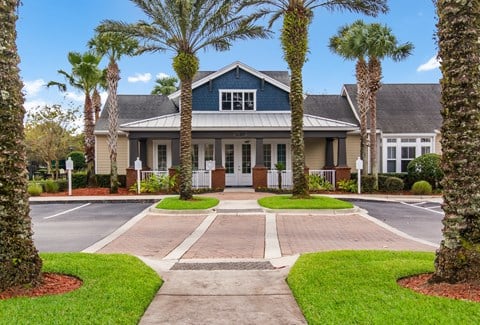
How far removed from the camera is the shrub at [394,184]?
22688mm

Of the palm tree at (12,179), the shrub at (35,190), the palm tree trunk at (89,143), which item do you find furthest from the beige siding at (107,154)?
the palm tree at (12,179)

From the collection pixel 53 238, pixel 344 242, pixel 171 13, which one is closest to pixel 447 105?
pixel 344 242

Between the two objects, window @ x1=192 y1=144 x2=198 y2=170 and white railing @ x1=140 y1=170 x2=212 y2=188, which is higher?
window @ x1=192 y1=144 x2=198 y2=170

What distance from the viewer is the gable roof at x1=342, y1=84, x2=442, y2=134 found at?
2645 centimetres

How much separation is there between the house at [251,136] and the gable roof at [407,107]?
0.06 metres

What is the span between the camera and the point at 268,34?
1966 centimetres

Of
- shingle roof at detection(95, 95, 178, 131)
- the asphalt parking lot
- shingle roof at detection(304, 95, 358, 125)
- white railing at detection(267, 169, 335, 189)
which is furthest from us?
shingle roof at detection(304, 95, 358, 125)

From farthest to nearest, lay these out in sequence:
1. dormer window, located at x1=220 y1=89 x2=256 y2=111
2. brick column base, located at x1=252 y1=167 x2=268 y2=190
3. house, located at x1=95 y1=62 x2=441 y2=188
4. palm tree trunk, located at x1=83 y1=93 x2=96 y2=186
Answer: dormer window, located at x1=220 y1=89 x2=256 y2=111 → palm tree trunk, located at x1=83 y1=93 x2=96 y2=186 → house, located at x1=95 y1=62 x2=441 y2=188 → brick column base, located at x1=252 y1=167 x2=268 y2=190

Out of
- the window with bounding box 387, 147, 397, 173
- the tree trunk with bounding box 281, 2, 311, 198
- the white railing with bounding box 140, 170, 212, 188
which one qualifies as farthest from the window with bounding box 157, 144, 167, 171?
the window with bounding box 387, 147, 397, 173

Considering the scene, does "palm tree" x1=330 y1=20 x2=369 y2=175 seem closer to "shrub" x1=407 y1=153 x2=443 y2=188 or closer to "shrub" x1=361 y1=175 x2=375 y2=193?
"shrub" x1=361 y1=175 x2=375 y2=193

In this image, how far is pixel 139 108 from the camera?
2848 centimetres

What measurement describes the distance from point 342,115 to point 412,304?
24.1m

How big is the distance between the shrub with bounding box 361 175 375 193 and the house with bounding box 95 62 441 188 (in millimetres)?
1107

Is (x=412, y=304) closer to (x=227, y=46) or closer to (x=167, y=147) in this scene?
(x=227, y=46)
